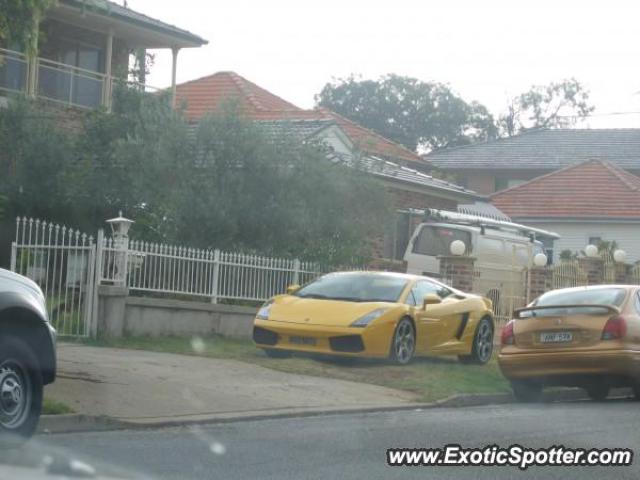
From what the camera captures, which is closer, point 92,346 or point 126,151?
point 92,346

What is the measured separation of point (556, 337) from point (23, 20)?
6.90 metres

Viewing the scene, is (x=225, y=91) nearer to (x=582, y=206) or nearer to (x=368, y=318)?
(x=582, y=206)

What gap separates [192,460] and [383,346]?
7.20m

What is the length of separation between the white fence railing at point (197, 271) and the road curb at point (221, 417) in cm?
518

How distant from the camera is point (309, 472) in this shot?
27.2 ft

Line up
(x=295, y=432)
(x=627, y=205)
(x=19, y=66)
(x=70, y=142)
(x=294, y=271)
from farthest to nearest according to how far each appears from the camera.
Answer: (x=627, y=205) → (x=19, y=66) → (x=70, y=142) → (x=294, y=271) → (x=295, y=432)

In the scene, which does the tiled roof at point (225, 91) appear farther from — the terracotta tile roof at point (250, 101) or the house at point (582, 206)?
the house at point (582, 206)

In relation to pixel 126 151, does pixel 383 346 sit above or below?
below

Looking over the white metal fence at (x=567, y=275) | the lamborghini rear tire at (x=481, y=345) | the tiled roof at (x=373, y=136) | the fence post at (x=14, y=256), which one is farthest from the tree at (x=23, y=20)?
the tiled roof at (x=373, y=136)

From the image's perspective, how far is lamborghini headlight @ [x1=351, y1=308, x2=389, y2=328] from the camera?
15578mm

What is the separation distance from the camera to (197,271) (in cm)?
1845

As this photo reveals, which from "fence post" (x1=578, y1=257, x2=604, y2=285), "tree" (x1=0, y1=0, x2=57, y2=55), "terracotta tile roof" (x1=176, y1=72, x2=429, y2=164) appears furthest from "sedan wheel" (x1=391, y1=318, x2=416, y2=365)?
"terracotta tile roof" (x1=176, y1=72, x2=429, y2=164)

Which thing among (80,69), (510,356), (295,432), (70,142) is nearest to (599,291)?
(510,356)

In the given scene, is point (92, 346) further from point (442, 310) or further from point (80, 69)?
point (80, 69)
